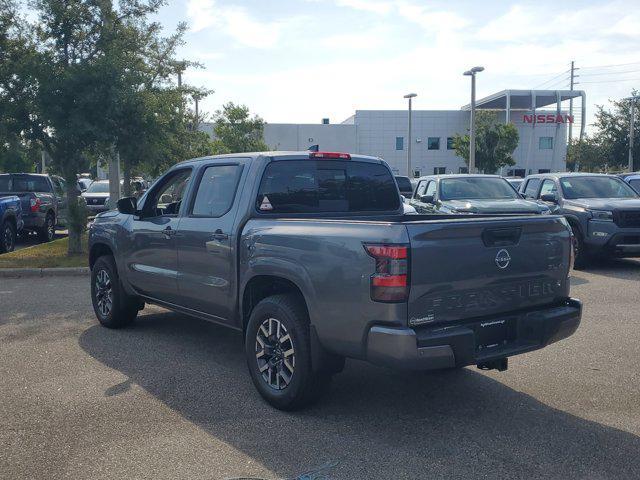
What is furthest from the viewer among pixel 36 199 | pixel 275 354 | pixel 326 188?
pixel 36 199

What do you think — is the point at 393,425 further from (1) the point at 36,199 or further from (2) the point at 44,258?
(1) the point at 36,199

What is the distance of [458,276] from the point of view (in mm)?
4207

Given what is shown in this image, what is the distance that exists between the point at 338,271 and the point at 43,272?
355 inches

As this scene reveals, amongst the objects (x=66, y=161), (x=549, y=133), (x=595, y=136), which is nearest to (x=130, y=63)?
(x=66, y=161)

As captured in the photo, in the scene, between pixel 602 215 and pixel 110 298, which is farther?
pixel 602 215

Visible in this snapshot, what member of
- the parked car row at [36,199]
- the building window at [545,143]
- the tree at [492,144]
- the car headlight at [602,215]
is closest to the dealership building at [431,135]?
the building window at [545,143]

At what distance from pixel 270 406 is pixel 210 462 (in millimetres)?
1003

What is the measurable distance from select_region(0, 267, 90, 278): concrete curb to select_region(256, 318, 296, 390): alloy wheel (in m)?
7.68

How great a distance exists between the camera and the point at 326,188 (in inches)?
225

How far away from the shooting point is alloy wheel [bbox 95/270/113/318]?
24.4ft

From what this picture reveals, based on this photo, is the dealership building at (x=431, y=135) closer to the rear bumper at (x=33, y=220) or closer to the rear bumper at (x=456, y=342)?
the rear bumper at (x=33, y=220)

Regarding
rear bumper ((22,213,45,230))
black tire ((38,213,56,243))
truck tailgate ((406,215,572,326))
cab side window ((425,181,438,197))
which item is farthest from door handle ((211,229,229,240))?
black tire ((38,213,56,243))

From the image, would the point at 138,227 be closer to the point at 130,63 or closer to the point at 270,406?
the point at 270,406

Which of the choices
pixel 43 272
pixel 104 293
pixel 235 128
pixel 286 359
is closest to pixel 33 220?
pixel 43 272
